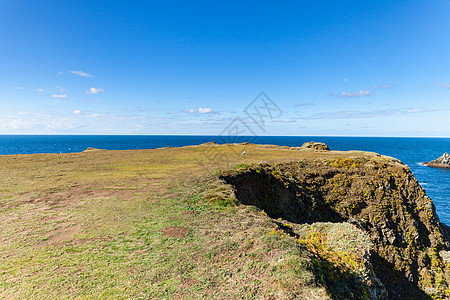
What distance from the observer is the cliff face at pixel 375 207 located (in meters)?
22.0

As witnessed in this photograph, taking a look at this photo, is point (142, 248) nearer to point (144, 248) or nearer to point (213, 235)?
point (144, 248)

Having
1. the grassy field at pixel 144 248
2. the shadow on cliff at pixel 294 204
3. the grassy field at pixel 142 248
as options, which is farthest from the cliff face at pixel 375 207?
the grassy field at pixel 144 248

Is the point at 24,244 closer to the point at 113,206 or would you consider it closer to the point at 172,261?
the point at 113,206

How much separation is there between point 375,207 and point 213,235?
22686 mm

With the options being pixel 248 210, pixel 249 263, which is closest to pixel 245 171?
pixel 248 210

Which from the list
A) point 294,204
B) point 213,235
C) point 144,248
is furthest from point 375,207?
point 144,248

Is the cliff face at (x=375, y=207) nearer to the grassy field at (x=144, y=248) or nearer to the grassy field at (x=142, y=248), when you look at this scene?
the grassy field at (x=142, y=248)

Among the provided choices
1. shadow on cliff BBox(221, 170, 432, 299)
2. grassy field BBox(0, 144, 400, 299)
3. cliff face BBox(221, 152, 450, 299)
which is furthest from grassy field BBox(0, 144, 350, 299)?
cliff face BBox(221, 152, 450, 299)

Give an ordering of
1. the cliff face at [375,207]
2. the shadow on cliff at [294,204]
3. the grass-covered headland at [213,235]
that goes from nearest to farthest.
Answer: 1. the grass-covered headland at [213,235]
2. the shadow on cliff at [294,204]
3. the cliff face at [375,207]

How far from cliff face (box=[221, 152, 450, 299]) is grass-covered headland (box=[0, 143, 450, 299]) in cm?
12

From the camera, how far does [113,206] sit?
48.4 ft

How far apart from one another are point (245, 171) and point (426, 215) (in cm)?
2230

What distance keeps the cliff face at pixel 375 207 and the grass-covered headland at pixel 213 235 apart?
0.12 metres

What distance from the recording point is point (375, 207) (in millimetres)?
25031
